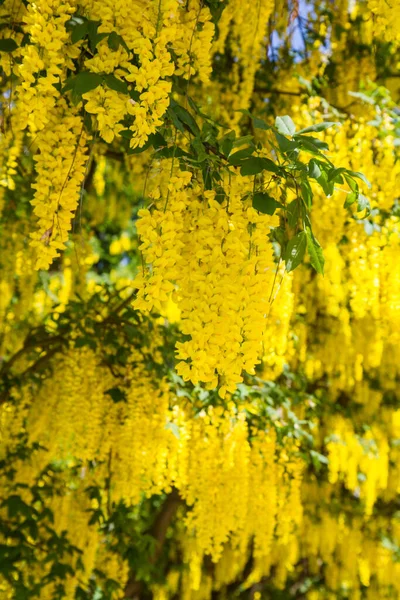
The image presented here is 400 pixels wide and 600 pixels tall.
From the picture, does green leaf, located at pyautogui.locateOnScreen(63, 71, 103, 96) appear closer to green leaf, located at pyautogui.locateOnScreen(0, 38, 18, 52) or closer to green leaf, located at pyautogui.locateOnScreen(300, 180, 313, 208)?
green leaf, located at pyautogui.locateOnScreen(0, 38, 18, 52)

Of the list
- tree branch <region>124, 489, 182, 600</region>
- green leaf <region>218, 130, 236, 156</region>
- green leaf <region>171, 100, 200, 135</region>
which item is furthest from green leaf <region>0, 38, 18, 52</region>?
tree branch <region>124, 489, 182, 600</region>

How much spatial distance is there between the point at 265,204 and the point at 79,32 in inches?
22.1

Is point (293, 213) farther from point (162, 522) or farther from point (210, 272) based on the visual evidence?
point (162, 522)

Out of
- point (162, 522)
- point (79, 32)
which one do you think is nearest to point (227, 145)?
point (79, 32)

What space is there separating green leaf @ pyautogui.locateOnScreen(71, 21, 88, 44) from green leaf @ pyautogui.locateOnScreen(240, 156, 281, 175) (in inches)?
18.0

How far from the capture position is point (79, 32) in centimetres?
176

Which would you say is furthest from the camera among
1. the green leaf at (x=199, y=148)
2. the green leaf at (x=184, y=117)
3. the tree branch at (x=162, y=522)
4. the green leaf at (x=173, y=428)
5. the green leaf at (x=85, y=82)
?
the tree branch at (x=162, y=522)

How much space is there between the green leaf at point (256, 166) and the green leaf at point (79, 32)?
0.46 m

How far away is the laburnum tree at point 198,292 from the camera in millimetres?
1811

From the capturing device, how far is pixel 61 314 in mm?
4031

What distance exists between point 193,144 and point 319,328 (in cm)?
405

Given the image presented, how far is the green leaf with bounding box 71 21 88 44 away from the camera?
1.75 m

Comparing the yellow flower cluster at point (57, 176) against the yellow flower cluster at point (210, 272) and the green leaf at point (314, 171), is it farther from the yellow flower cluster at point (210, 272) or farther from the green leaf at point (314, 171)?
the green leaf at point (314, 171)

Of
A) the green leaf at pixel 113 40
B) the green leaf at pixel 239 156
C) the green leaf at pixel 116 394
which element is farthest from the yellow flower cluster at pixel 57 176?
the green leaf at pixel 116 394
